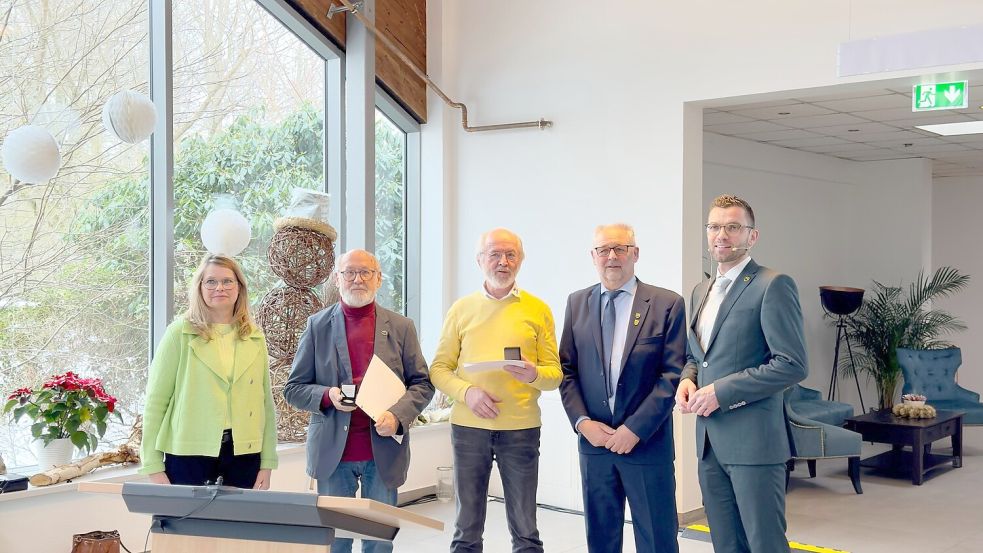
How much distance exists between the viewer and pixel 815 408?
877 cm

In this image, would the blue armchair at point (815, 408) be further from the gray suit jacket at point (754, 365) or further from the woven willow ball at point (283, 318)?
the gray suit jacket at point (754, 365)

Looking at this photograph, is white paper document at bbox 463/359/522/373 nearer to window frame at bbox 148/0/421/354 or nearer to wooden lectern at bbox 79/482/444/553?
wooden lectern at bbox 79/482/444/553

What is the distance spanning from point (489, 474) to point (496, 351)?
527 millimetres

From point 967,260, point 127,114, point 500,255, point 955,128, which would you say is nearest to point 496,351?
point 500,255

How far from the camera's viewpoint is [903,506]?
717 cm

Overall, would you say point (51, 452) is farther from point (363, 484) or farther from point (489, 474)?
point (489, 474)

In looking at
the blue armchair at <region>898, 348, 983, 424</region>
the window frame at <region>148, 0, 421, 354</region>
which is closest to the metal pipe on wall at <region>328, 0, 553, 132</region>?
the window frame at <region>148, 0, 421, 354</region>

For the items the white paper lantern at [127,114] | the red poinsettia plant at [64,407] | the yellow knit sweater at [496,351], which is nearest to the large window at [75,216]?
the red poinsettia plant at [64,407]

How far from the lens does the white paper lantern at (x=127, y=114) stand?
4738 millimetres

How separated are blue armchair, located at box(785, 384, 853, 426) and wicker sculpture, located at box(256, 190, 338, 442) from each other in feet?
14.8

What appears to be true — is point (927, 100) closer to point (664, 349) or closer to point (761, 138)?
point (664, 349)

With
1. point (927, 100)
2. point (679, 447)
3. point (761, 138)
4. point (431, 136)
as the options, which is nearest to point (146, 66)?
point (431, 136)

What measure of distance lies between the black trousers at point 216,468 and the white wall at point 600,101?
3.36 m

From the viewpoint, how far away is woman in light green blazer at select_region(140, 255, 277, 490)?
3553 mm
